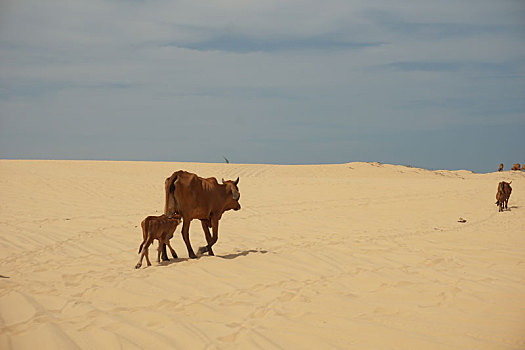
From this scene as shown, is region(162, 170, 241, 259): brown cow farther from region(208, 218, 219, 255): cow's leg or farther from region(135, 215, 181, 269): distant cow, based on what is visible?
region(135, 215, 181, 269): distant cow

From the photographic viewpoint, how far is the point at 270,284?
6727 mm

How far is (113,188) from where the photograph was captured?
21000mm

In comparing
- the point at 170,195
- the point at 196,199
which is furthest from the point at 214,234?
the point at 170,195

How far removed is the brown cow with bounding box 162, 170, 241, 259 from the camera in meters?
8.07

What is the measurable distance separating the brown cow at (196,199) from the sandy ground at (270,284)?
65cm

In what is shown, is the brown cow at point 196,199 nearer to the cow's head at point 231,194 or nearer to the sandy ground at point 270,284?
the cow's head at point 231,194

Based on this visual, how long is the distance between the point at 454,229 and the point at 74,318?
1104 centimetres

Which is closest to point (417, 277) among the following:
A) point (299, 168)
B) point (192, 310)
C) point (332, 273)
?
point (332, 273)

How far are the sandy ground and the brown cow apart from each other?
654 mm

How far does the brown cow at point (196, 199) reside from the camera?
318 inches

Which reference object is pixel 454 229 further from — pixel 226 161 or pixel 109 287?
pixel 226 161

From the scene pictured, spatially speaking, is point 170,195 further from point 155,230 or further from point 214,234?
point 214,234

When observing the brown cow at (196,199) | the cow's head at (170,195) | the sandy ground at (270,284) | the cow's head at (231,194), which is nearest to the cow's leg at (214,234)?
the brown cow at (196,199)

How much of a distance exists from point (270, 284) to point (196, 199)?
7.77ft
